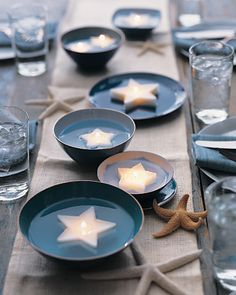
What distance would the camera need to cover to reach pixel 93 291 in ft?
2.97

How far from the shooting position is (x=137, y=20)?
5.90 feet

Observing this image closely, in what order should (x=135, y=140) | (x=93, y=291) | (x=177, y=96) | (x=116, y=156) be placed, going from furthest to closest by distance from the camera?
(x=177, y=96) < (x=135, y=140) < (x=116, y=156) < (x=93, y=291)

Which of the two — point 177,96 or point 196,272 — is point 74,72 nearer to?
point 177,96

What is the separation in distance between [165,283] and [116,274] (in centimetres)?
7

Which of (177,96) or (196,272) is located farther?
(177,96)

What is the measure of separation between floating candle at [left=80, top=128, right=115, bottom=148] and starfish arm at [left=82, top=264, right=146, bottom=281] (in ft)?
1.09

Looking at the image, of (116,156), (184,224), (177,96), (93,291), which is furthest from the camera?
(177,96)

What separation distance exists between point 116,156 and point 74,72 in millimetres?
497

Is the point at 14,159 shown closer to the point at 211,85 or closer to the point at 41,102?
the point at 41,102

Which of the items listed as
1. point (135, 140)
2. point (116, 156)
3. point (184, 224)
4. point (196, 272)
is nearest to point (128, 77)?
point (135, 140)

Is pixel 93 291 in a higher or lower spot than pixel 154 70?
higher

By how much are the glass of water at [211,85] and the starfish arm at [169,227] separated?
0.38 metres

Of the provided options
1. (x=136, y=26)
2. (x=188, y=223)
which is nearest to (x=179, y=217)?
(x=188, y=223)

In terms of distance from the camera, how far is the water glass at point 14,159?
1.10m
